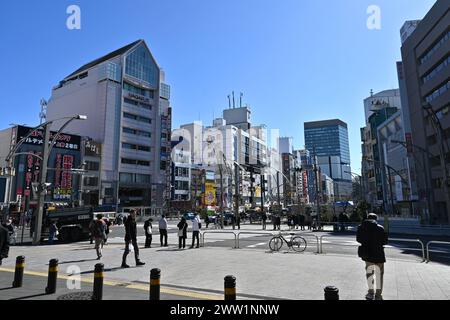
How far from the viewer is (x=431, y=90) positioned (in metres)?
41.0

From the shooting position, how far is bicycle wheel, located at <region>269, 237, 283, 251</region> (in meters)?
15.6

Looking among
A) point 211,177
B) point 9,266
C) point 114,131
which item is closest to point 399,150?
point 211,177

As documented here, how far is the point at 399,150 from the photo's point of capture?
6788 centimetres

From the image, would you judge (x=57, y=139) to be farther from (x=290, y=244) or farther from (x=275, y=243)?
(x=290, y=244)

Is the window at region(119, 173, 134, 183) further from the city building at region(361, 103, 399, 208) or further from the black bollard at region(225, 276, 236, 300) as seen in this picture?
the black bollard at region(225, 276, 236, 300)

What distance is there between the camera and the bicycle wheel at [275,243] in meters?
15.6

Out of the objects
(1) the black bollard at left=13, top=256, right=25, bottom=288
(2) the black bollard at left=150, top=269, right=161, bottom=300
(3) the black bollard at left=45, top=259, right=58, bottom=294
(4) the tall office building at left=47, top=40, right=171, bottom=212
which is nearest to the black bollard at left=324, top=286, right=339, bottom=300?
(2) the black bollard at left=150, top=269, right=161, bottom=300

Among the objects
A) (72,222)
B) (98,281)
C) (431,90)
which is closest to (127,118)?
(72,222)

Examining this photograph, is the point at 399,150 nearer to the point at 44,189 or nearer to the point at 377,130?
the point at 377,130

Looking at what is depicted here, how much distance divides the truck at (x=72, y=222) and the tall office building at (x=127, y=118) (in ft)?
137

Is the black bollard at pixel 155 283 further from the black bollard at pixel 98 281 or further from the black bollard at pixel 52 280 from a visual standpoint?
the black bollard at pixel 52 280

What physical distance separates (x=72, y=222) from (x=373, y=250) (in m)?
21.6

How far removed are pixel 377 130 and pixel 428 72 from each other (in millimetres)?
38957

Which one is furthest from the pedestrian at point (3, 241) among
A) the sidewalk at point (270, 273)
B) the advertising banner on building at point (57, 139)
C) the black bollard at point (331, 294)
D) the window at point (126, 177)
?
the window at point (126, 177)
